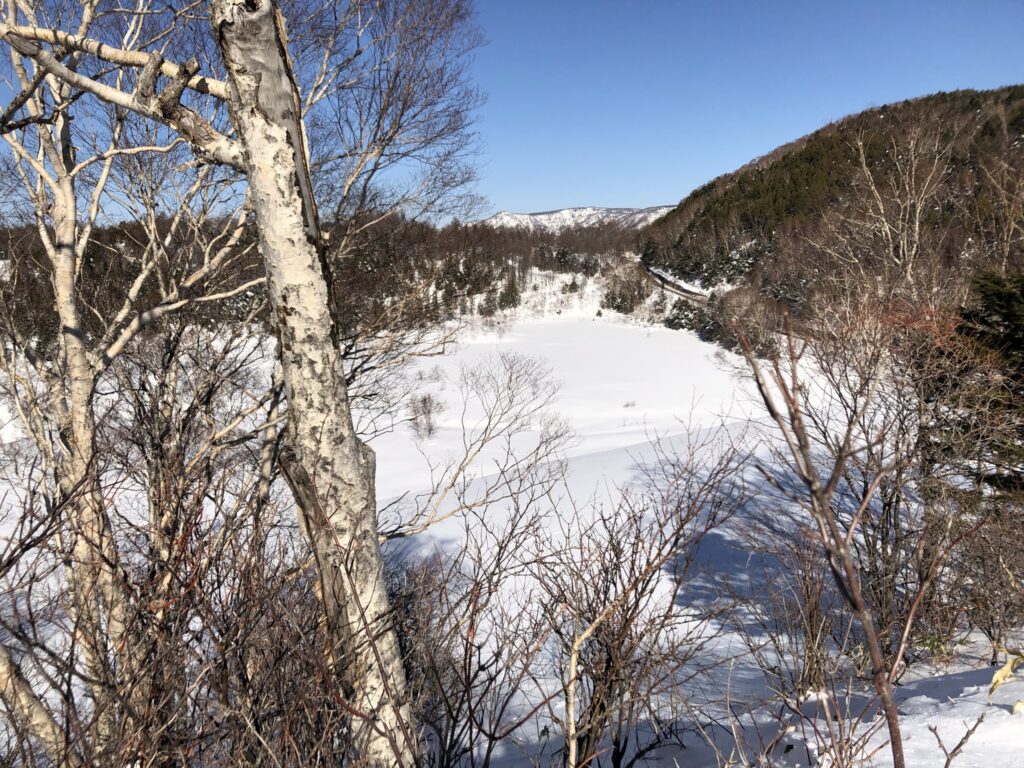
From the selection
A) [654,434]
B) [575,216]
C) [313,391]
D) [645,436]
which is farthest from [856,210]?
[575,216]

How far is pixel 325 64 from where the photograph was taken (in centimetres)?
422

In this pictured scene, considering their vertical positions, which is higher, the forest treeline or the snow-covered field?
the forest treeline

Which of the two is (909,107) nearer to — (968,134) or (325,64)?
(968,134)

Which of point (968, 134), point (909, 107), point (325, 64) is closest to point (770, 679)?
point (325, 64)

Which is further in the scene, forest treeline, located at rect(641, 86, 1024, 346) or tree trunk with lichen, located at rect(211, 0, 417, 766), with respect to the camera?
forest treeline, located at rect(641, 86, 1024, 346)

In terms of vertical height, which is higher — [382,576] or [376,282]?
[376,282]

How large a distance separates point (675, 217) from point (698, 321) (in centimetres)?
2193

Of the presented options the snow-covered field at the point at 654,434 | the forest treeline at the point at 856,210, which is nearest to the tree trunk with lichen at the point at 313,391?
the snow-covered field at the point at 654,434

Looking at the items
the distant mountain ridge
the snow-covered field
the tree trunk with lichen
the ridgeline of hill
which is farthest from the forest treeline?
the distant mountain ridge

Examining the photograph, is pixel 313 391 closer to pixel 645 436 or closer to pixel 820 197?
pixel 645 436

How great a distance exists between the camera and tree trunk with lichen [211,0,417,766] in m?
1.58

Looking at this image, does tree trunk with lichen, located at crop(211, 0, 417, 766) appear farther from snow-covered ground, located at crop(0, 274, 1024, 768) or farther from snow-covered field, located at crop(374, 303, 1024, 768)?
snow-covered ground, located at crop(0, 274, 1024, 768)

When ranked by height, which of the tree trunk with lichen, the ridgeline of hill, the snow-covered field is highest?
the ridgeline of hill

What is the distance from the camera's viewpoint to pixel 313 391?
1.74 meters
